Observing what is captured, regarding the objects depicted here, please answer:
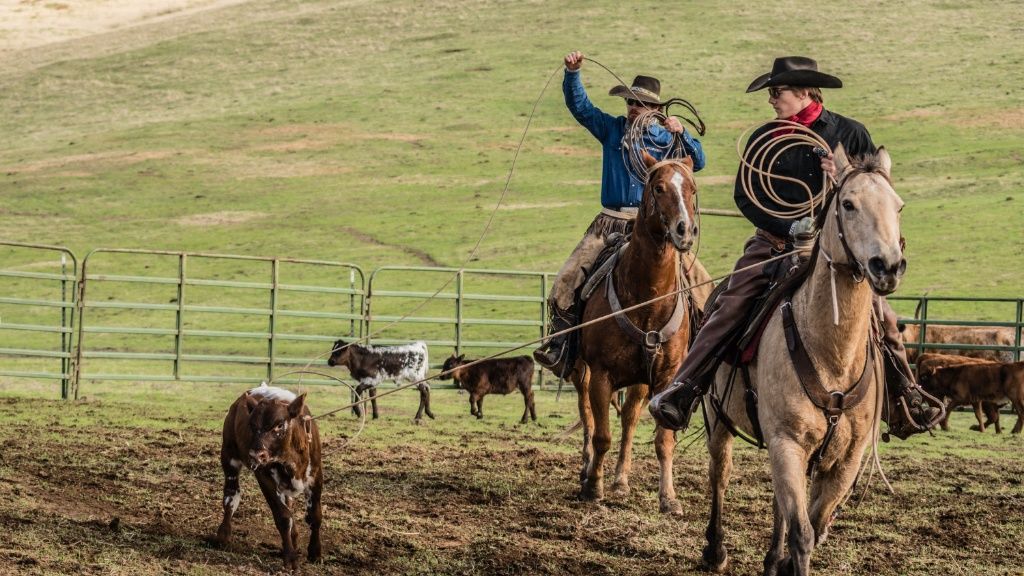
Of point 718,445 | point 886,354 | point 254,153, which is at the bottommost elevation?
point 718,445

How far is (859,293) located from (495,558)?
2863 millimetres

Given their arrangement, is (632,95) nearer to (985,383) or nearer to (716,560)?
(716,560)

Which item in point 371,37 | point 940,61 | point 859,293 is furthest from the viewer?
point 371,37

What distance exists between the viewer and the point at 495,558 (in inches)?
287

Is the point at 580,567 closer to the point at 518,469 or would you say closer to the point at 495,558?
the point at 495,558

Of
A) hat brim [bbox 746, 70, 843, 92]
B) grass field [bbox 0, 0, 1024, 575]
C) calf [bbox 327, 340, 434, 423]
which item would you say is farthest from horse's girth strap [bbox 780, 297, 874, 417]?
calf [bbox 327, 340, 434, 423]

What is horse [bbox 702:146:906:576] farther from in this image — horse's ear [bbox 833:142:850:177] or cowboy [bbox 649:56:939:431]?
cowboy [bbox 649:56:939:431]

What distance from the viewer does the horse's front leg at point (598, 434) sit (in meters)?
8.80

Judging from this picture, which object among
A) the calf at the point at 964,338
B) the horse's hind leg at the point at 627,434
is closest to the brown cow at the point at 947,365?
the calf at the point at 964,338

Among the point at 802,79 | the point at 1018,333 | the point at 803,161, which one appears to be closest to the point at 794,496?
the point at 803,161

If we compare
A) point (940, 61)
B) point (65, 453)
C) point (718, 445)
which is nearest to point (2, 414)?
point (65, 453)

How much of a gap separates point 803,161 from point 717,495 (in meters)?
2.03

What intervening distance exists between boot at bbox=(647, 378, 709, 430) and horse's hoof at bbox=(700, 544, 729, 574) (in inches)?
34.0

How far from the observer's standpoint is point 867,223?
17.0 feet
